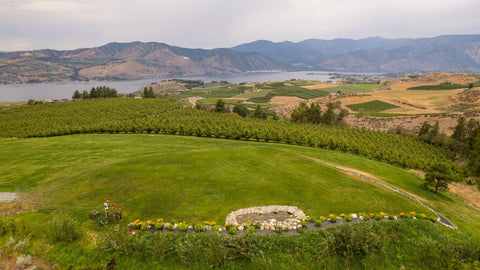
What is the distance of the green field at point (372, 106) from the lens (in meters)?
147

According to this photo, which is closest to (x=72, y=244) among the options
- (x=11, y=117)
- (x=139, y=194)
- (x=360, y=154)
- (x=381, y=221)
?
(x=139, y=194)

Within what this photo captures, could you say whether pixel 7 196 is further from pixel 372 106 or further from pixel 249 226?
pixel 372 106

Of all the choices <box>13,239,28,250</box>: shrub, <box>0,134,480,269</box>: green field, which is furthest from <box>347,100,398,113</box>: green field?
<box>13,239,28,250</box>: shrub

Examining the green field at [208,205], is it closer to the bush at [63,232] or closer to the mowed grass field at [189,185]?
the mowed grass field at [189,185]

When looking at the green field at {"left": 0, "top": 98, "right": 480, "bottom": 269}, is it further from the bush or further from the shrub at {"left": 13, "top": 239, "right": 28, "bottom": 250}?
the shrub at {"left": 13, "top": 239, "right": 28, "bottom": 250}

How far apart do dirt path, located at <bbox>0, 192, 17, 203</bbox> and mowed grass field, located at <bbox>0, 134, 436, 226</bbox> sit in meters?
0.65

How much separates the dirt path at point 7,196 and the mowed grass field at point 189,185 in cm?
65

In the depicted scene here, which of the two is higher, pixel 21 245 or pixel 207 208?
pixel 21 245

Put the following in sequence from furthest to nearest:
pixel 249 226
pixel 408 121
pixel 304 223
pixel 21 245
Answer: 1. pixel 408 121
2. pixel 304 223
3. pixel 249 226
4. pixel 21 245

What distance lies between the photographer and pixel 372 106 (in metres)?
152

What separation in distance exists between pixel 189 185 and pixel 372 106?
16102 cm

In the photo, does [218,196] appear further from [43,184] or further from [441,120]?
[441,120]

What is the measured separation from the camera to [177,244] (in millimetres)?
15703

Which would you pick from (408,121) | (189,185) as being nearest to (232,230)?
(189,185)
